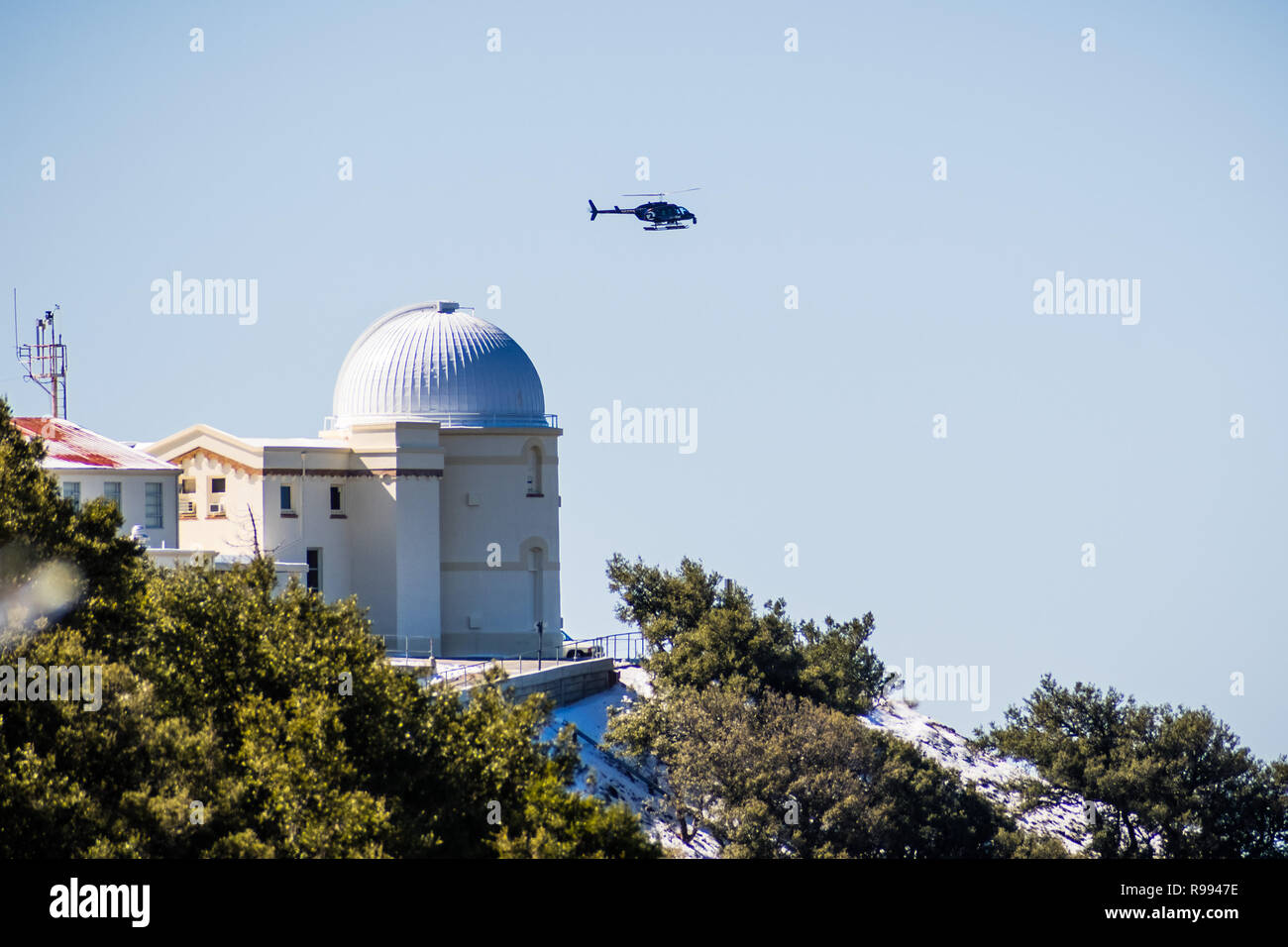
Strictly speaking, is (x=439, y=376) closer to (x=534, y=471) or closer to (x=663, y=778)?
(x=534, y=471)

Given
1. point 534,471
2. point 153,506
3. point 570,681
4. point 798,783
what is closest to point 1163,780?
point 798,783

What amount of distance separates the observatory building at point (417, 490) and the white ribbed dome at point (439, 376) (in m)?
0.05

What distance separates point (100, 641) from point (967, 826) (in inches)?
1064

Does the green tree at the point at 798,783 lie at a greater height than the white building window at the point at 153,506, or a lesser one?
lesser

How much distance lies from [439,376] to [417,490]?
492 cm

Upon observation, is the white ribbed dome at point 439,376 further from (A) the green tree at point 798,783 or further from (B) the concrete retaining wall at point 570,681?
(A) the green tree at point 798,783

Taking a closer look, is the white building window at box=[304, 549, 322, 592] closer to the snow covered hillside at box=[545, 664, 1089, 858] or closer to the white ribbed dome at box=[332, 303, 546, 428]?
the white ribbed dome at box=[332, 303, 546, 428]

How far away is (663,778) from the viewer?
153 feet

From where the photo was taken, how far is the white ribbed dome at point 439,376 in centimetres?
5859

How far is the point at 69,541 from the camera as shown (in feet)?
87.1

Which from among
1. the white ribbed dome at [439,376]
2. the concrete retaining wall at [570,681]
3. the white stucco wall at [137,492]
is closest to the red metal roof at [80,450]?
the white stucco wall at [137,492]
